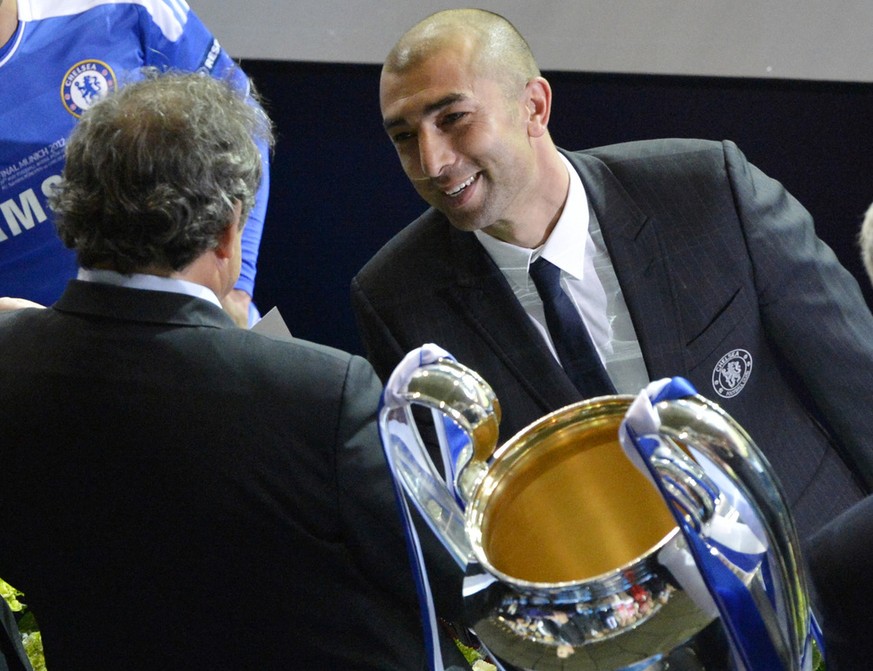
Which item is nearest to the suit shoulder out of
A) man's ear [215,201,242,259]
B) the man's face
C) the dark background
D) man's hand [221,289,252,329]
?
the man's face

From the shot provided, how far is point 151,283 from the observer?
130 cm

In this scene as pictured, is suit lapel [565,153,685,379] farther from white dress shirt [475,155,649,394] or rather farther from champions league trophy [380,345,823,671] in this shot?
champions league trophy [380,345,823,671]

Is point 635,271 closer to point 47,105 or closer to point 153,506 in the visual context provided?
point 153,506

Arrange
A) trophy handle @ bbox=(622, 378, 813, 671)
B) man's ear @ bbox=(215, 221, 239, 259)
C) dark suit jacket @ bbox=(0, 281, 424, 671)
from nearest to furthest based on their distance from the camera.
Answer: trophy handle @ bbox=(622, 378, 813, 671)
dark suit jacket @ bbox=(0, 281, 424, 671)
man's ear @ bbox=(215, 221, 239, 259)

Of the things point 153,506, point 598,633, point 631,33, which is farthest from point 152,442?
point 631,33

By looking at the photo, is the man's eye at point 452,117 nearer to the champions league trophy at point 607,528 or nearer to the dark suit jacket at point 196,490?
the dark suit jacket at point 196,490

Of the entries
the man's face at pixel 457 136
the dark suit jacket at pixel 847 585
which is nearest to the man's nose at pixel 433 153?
the man's face at pixel 457 136

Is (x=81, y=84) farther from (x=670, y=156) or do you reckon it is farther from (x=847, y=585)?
(x=847, y=585)

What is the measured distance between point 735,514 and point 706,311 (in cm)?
91

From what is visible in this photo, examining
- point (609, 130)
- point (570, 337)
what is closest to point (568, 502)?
point (570, 337)

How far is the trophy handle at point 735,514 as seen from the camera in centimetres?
84

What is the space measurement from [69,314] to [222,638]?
373mm

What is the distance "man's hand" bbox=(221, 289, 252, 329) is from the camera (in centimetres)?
185

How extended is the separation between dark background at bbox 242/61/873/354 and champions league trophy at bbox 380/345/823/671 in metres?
1.76
